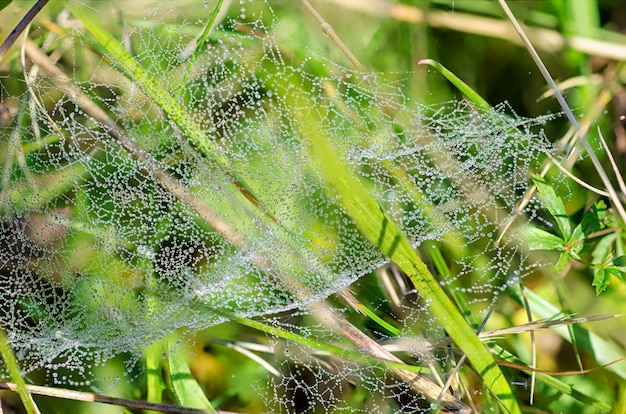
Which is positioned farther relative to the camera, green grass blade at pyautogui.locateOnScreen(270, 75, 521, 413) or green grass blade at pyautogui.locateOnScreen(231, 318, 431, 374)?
green grass blade at pyautogui.locateOnScreen(231, 318, 431, 374)

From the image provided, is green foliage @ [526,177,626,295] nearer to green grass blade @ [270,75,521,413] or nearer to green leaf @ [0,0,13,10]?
green grass blade @ [270,75,521,413]

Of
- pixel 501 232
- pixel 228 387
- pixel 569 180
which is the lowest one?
pixel 228 387

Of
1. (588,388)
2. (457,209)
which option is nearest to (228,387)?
(457,209)

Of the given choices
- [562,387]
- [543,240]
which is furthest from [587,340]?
[543,240]

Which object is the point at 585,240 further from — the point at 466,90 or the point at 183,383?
the point at 183,383

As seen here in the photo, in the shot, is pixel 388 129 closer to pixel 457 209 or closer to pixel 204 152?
pixel 457 209

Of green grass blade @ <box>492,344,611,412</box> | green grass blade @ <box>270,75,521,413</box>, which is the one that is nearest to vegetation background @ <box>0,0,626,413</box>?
green grass blade @ <box>492,344,611,412</box>
